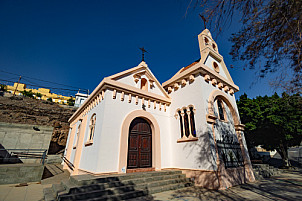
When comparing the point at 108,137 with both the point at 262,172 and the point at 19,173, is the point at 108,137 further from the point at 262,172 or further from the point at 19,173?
the point at 262,172

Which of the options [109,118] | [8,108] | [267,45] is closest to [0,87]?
[8,108]

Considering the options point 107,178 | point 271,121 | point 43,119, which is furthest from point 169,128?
point 43,119

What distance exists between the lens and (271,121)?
45.1 ft

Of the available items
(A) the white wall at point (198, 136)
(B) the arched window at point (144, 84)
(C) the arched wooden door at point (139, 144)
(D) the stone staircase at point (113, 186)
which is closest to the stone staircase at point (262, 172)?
(A) the white wall at point (198, 136)

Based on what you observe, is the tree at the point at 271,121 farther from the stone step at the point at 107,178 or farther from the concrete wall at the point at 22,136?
the concrete wall at the point at 22,136

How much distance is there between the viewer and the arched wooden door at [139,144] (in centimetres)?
729

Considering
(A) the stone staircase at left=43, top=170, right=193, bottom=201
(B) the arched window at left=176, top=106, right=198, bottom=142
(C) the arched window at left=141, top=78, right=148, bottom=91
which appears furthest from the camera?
(C) the arched window at left=141, top=78, right=148, bottom=91

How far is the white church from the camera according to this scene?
6.49 m

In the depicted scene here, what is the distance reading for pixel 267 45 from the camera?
3.93 meters

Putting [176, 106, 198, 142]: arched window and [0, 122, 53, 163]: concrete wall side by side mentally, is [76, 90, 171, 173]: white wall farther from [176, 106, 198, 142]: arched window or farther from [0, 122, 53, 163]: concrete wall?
[0, 122, 53, 163]: concrete wall

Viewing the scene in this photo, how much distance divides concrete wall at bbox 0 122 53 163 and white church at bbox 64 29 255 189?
317 inches

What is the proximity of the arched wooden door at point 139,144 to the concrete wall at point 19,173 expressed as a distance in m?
5.76

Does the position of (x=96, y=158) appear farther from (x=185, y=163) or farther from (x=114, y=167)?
(x=185, y=163)

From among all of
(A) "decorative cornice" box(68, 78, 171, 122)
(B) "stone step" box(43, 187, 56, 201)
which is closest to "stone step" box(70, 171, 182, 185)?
(B) "stone step" box(43, 187, 56, 201)
